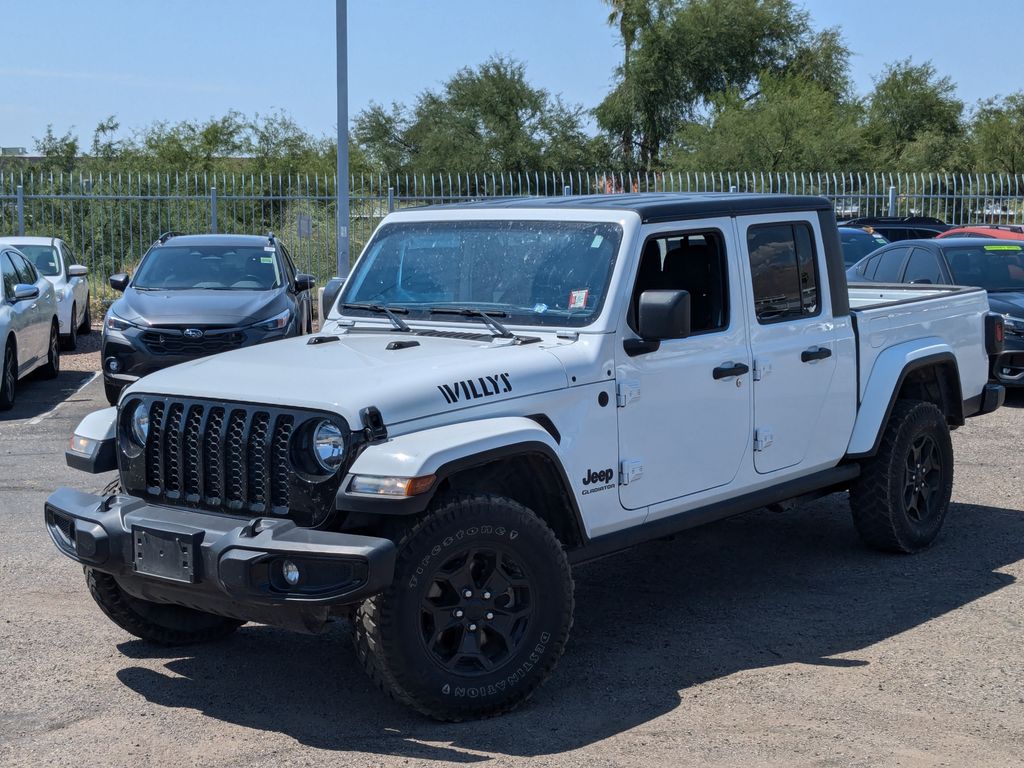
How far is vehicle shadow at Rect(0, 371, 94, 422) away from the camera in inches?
489

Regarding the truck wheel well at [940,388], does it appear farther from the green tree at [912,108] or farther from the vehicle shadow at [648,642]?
the green tree at [912,108]

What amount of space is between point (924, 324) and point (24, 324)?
31.0 ft

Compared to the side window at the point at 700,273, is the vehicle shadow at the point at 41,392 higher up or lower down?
lower down

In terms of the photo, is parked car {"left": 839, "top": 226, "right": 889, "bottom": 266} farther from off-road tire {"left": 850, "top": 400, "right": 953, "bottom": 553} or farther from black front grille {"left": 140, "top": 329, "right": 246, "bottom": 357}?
off-road tire {"left": 850, "top": 400, "right": 953, "bottom": 553}

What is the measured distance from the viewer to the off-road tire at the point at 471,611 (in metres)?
4.44

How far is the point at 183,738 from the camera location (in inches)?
181

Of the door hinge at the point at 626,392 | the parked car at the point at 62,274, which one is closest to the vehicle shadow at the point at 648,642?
the door hinge at the point at 626,392

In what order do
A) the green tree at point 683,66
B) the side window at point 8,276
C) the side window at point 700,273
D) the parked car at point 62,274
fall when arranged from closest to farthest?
the side window at point 700,273 → the side window at point 8,276 → the parked car at point 62,274 → the green tree at point 683,66

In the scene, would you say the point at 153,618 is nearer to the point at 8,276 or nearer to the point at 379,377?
the point at 379,377

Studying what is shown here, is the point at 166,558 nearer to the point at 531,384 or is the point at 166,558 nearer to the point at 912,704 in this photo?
the point at 531,384

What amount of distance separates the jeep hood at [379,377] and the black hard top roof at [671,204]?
832mm

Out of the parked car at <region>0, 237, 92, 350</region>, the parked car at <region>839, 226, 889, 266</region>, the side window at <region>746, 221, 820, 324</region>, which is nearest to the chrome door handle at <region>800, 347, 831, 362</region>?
the side window at <region>746, 221, 820, 324</region>

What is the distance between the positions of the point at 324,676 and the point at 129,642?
1010 mm

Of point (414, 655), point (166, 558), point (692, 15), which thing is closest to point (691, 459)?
point (414, 655)
